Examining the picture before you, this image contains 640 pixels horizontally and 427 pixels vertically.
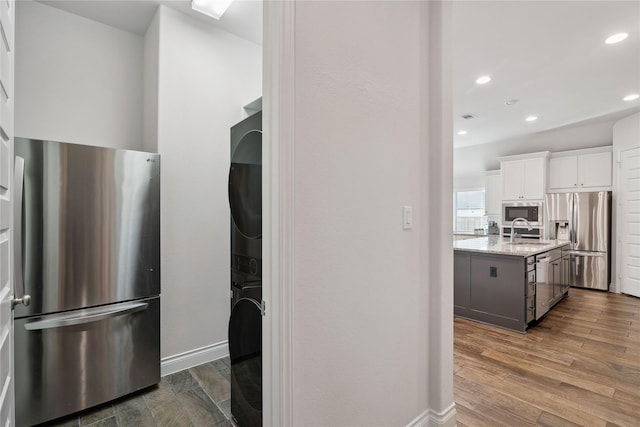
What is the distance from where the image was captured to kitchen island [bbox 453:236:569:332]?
3264 mm

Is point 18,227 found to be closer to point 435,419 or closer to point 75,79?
point 75,79

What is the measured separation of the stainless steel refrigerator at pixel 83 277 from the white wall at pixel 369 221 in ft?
4.81

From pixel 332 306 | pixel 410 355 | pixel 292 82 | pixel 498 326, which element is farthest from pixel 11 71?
pixel 498 326

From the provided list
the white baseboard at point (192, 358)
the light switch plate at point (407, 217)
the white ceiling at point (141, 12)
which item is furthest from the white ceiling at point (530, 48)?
the white baseboard at point (192, 358)

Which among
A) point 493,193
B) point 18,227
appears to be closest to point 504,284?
point 18,227

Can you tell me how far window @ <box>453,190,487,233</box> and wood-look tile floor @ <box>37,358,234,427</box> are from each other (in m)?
7.09

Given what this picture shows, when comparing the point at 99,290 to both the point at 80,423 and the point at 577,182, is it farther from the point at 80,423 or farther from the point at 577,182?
the point at 577,182

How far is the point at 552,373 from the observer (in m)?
2.45

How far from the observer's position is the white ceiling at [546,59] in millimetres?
2561

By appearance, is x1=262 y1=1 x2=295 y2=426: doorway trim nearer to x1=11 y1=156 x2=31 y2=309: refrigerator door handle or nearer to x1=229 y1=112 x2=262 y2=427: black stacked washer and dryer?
x1=229 y1=112 x2=262 y2=427: black stacked washer and dryer

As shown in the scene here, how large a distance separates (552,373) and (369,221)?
2322 millimetres

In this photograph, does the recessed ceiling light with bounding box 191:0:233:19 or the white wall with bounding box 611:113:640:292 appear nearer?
the recessed ceiling light with bounding box 191:0:233:19

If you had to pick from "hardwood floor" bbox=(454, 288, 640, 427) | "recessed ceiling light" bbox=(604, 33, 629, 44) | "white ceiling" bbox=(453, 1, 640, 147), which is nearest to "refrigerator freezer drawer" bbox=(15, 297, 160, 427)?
"hardwood floor" bbox=(454, 288, 640, 427)

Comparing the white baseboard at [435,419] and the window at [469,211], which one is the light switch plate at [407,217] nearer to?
the white baseboard at [435,419]
